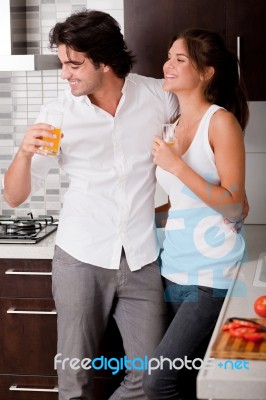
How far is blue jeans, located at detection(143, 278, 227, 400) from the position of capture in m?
2.59

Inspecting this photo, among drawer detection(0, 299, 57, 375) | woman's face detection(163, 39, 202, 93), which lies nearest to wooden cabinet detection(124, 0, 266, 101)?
woman's face detection(163, 39, 202, 93)

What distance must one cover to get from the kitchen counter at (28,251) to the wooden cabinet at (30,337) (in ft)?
0.10

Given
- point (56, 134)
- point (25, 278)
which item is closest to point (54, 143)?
point (56, 134)

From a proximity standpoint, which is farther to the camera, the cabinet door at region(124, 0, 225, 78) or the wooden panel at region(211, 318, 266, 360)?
the cabinet door at region(124, 0, 225, 78)

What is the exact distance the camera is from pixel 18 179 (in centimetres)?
282

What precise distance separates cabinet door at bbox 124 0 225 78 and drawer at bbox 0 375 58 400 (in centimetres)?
139

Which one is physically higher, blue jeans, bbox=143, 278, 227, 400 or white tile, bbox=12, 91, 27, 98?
white tile, bbox=12, 91, 27, 98

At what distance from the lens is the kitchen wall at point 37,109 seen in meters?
3.65

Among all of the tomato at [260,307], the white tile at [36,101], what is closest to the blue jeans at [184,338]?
the tomato at [260,307]

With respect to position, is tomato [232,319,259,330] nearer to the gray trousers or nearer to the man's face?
the gray trousers

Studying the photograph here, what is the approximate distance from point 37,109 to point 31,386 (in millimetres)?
1331

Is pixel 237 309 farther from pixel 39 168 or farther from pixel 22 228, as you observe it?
pixel 22 228

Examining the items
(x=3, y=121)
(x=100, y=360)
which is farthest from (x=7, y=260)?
(x=3, y=121)

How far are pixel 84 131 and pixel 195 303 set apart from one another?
75 cm
